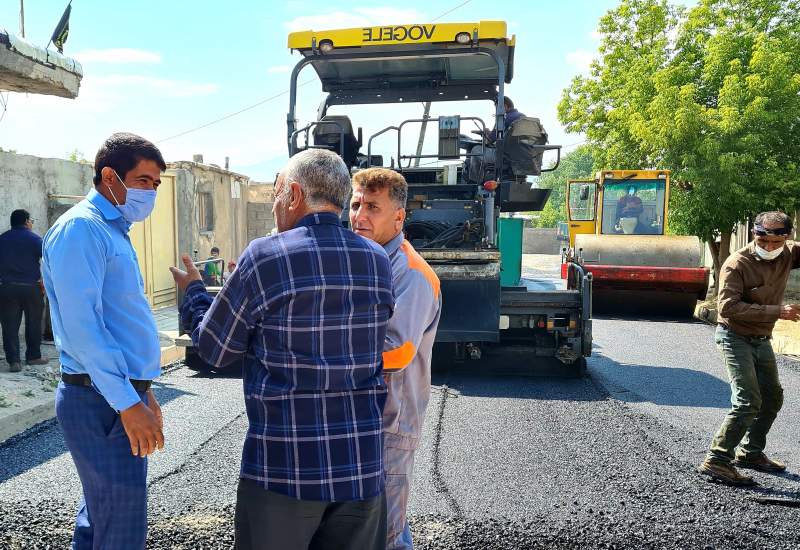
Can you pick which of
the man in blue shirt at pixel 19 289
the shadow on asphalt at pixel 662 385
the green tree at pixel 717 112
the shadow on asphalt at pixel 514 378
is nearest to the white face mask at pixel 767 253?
the shadow on asphalt at pixel 662 385

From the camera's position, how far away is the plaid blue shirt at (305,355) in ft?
5.84

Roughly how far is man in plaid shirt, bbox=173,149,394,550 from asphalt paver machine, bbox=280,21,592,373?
4201 millimetres

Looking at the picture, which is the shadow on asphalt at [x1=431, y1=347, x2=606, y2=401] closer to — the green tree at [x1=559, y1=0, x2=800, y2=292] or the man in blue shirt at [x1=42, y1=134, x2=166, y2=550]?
the man in blue shirt at [x1=42, y1=134, x2=166, y2=550]

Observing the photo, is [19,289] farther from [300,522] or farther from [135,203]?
[300,522]

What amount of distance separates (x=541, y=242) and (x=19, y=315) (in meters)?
33.8

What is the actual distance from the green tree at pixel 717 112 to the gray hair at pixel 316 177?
44.6 ft

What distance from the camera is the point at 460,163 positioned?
7.29 metres

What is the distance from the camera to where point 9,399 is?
18.5ft

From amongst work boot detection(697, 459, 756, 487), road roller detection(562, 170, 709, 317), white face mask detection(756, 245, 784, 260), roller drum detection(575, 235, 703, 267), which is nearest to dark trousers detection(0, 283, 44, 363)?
work boot detection(697, 459, 756, 487)

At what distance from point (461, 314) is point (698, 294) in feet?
24.3

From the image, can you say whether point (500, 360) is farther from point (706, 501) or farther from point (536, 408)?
point (706, 501)

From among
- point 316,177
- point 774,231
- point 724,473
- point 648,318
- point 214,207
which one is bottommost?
point 648,318

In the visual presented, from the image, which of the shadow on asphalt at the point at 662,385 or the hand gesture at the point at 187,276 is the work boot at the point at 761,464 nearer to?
the shadow on asphalt at the point at 662,385

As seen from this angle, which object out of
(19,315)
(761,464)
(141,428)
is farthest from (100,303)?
(19,315)
